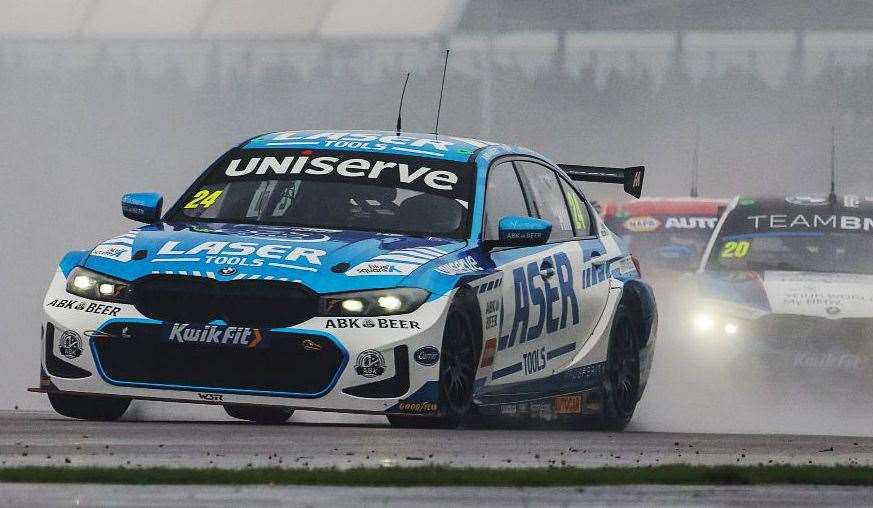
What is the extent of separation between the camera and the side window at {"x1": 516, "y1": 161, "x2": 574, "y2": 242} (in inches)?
419

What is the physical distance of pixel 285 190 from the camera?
999cm

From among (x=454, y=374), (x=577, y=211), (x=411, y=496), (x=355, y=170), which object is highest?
(x=355, y=170)

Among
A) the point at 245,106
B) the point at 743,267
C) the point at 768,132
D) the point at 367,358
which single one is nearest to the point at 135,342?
the point at 367,358

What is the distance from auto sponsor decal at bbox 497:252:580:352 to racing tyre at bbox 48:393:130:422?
1653 mm

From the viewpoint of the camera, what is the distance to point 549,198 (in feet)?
35.6

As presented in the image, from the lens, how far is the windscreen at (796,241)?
50.2 ft

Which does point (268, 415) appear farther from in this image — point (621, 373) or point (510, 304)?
point (510, 304)

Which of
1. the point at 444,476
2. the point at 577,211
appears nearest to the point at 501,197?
the point at 577,211

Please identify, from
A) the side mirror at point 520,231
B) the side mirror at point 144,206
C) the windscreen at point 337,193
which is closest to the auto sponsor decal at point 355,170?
the windscreen at point 337,193

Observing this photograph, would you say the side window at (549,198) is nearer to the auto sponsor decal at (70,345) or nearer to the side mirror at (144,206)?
the side mirror at (144,206)

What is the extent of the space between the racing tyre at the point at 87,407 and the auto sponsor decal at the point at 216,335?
2.32 feet

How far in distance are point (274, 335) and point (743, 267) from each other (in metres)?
7.29

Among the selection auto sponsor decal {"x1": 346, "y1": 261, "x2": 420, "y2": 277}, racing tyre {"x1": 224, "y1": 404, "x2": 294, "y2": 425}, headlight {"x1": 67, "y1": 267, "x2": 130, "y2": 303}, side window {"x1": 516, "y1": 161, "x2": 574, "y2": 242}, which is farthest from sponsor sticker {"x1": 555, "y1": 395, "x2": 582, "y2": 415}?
headlight {"x1": 67, "y1": 267, "x2": 130, "y2": 303}

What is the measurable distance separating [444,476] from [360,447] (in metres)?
1.18
